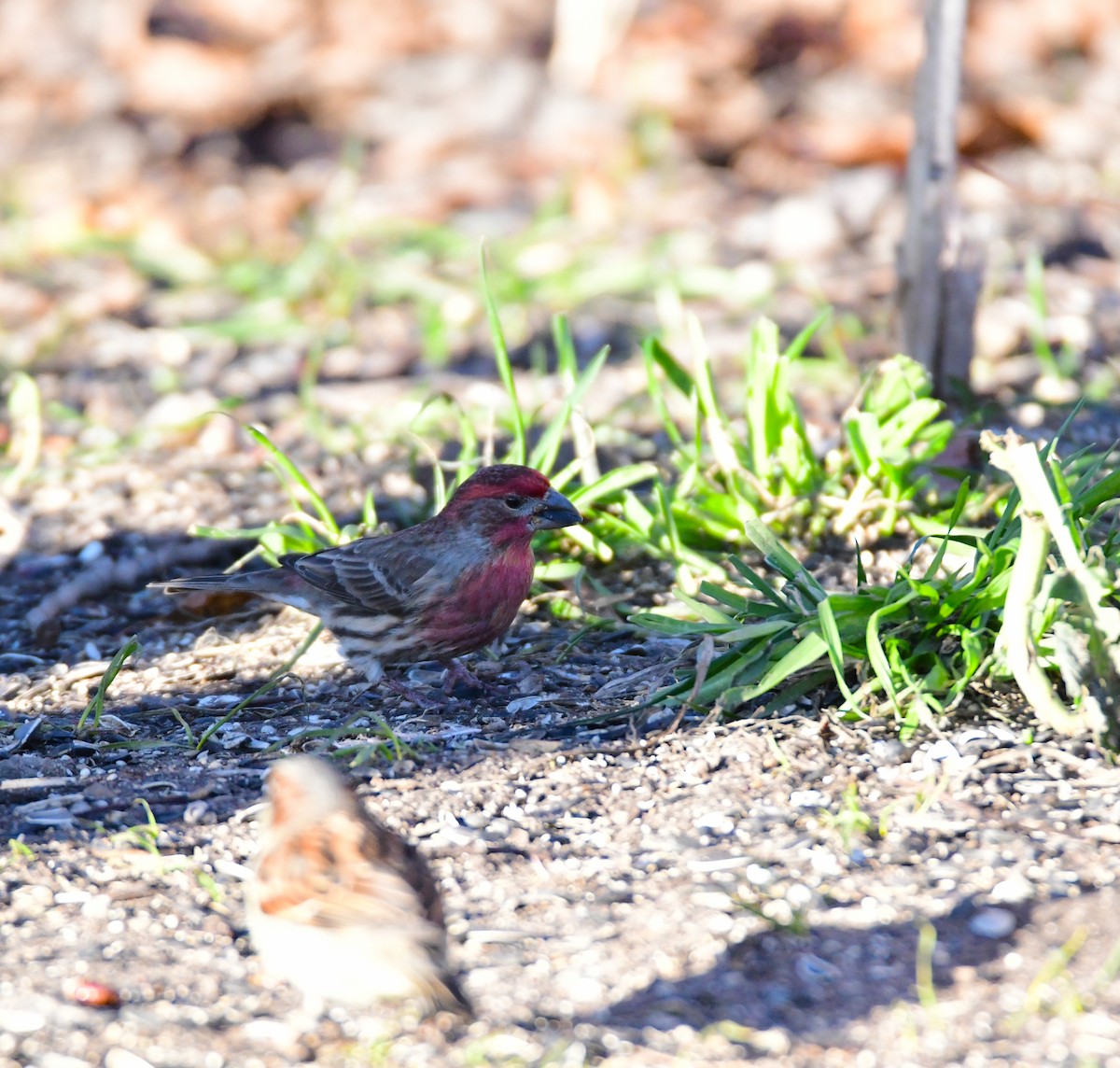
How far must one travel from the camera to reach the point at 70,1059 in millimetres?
2734

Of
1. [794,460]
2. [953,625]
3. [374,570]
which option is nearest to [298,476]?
[374,570]

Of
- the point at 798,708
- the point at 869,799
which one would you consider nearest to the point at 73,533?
the point at 798,708

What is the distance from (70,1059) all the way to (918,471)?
3328 mm

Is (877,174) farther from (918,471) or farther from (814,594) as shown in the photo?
(814,594)

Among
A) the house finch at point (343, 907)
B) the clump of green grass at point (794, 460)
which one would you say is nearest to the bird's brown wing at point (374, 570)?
the clump of green grass at point (794, 460)

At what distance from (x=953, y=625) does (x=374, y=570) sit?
6.02 feet

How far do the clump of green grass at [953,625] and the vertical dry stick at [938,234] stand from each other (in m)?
1.40

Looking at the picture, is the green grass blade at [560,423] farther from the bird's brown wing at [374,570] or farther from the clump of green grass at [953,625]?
the clump of green grass at [953,625]

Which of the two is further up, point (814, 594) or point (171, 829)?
point (814, 594)

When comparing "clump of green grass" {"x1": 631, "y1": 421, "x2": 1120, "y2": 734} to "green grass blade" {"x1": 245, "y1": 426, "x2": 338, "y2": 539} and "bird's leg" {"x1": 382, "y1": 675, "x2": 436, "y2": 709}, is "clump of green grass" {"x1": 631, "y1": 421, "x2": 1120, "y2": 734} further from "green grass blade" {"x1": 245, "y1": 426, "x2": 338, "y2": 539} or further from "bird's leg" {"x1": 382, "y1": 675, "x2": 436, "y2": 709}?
"green grass blade" {"x1": 245, "y1": 426, "x2": 338, "y2": 539}

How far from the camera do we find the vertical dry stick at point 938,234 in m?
5.16

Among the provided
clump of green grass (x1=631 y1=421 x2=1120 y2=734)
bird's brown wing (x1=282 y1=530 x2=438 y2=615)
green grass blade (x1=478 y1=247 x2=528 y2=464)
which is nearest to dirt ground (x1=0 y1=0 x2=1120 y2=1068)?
clump of green grass (x1=631 y1=421 x2=1120 y2=734)

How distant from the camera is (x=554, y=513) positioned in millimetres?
4641

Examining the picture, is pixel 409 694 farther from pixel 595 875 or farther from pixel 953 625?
pixel 953 625
